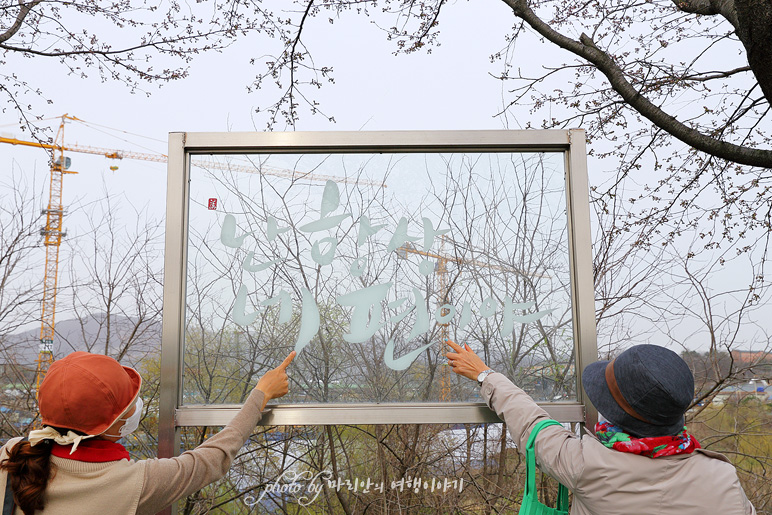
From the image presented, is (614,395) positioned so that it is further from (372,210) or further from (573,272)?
(372,210)

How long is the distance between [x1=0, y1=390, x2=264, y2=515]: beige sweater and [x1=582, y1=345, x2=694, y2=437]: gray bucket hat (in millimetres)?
1243

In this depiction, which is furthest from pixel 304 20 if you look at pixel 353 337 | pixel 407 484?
pixel 407 484

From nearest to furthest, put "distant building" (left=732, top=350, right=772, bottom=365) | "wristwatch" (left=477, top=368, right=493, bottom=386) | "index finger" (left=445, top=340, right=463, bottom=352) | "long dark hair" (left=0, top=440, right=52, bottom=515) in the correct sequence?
"long dark hair" (left=0, top=440, right=52, bottom=515), "wristwatch" (left=477, top=368, right=493, bottom=386), "index finger" (left=445, top=340, right=463, bottom=352), "distant building" (left=732, top=350, right=772, bottom=365)

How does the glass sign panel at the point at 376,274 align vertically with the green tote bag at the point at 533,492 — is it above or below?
above

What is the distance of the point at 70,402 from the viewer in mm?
1384

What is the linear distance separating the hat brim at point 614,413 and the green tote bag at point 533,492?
0.21m

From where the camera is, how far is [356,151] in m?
2.37

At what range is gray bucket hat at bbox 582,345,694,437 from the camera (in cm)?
139

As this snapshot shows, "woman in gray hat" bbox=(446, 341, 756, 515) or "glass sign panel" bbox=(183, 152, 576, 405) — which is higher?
"glass sign panel" bbox=(183, 152, 576, 405)

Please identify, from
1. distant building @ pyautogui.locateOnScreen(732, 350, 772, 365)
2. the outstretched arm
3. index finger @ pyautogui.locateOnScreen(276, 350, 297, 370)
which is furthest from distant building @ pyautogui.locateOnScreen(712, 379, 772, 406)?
the outstretched arm

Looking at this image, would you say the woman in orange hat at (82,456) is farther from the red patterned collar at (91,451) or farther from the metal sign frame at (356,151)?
the metal sign frame at (356,151)

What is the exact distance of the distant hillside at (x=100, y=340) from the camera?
187 inches

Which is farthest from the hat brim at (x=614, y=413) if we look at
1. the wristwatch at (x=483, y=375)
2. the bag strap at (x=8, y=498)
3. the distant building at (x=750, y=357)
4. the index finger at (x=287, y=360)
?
the distant building at (x=750, y=357)

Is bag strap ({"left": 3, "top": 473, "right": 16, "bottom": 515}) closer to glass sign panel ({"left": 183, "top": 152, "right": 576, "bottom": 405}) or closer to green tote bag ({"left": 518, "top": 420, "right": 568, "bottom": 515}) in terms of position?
glass sign panel ({"left": 183, "top": 152, "right": 576, "bottom": 405})
